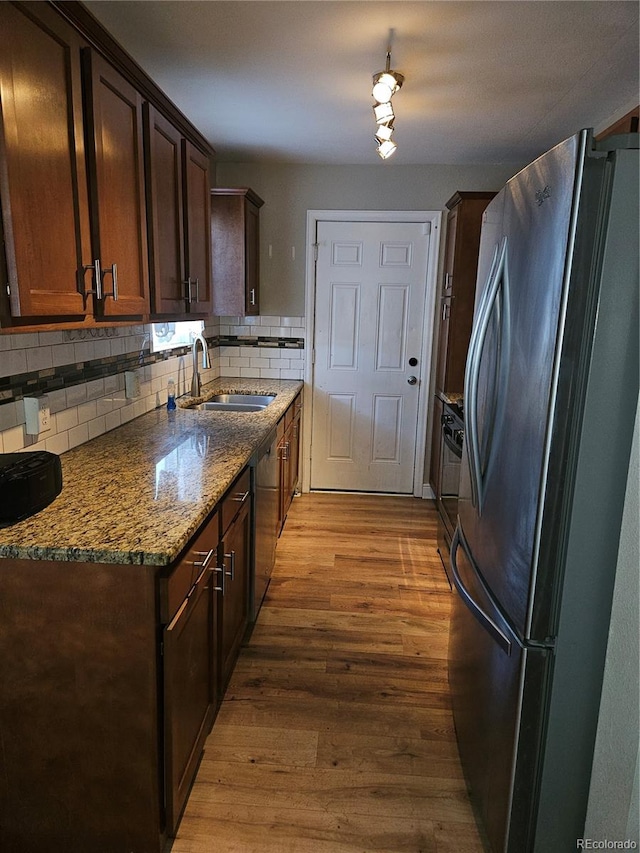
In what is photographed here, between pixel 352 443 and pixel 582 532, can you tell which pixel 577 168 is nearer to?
pixel 582 532

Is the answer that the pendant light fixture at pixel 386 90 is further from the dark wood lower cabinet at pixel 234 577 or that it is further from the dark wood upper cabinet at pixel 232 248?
the dark wood lower cabinet at pixel 234 577

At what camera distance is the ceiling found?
2.00m

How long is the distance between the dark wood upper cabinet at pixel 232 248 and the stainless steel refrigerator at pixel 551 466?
249 cm

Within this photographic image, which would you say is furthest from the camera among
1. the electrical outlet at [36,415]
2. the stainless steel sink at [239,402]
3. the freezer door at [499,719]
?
the stainless steel sink at [239,402]

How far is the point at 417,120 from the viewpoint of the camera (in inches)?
125

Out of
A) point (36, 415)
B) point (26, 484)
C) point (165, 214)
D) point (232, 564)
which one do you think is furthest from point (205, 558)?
point (165, 214)

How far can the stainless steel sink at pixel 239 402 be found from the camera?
3.58 metres

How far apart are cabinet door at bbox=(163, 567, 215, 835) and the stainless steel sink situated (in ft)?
6.06

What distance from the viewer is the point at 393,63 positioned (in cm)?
240

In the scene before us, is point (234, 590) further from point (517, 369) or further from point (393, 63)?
point (393, 63)

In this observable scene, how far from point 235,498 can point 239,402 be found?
1.78m

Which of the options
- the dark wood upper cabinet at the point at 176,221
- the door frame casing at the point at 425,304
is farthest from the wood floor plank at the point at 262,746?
the door frame casing at the point at 425,304

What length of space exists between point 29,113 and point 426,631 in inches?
100

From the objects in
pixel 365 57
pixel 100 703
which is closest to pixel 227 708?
pixel 100 703
